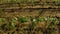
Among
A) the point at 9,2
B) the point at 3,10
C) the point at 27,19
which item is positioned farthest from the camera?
the point at 9,2

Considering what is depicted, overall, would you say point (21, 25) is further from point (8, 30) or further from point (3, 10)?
point (3, 10)

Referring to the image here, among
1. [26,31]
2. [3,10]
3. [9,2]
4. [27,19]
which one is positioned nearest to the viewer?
[26,31]

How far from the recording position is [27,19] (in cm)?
639

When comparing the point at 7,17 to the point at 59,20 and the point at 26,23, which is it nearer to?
the point at 26,23

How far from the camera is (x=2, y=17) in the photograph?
698 centimetres

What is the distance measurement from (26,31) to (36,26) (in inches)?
15.4

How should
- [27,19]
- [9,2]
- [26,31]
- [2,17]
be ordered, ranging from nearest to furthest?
1. [26,31]
2. [27,19]
3. [2,17]
4. [9,2]

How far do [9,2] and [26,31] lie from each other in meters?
2.69

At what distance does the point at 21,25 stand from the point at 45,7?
1.98 m

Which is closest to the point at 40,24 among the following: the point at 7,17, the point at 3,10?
the point at 7,17

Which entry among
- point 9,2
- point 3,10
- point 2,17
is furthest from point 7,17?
point 9,2

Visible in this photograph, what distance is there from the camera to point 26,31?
19.2ft

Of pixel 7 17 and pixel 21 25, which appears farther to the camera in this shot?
pixel 7 17

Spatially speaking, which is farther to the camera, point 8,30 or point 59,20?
point 59,20
